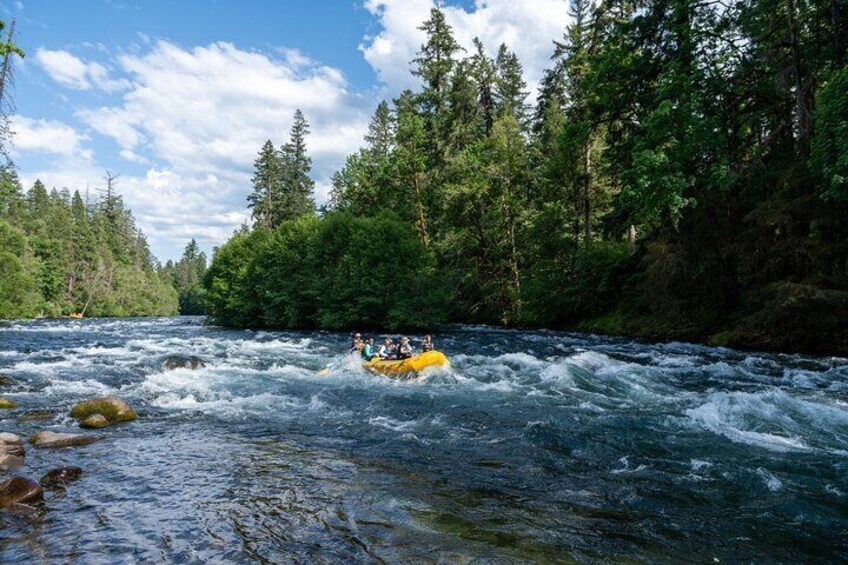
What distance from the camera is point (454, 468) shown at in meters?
7.64

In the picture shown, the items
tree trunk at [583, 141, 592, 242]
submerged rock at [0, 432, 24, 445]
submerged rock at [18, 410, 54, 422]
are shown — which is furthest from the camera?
tree trunk at [583, 141, 592, 242]

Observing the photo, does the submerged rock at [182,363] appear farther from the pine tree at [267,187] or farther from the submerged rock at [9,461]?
the pine tree at [267,187]

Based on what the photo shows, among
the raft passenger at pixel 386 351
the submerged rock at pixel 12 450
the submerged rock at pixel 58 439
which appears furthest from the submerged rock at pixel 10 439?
the raft passenger at pixel 386 351

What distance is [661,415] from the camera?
34.7 feet

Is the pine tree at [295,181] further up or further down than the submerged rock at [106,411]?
further up

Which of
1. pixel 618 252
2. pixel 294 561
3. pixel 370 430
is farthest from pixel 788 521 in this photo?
pixel 618 252

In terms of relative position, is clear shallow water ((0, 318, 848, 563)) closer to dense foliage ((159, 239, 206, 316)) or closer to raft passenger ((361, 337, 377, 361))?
raft passenger ((361, 337, 377, 361))

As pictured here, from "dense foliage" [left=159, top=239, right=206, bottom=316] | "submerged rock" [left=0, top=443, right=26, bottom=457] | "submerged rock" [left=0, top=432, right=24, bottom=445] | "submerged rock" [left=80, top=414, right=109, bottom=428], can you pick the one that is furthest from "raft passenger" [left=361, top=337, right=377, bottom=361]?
"dense foliage" [left=159, top=239, right=206, bottom=316]

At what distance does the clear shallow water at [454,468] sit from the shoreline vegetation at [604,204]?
678 cm

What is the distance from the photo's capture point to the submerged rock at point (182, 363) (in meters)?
16.9

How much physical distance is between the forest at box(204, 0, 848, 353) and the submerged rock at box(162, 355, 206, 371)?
1736 centimetres

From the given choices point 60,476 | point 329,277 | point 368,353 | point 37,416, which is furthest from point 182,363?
point 329,277

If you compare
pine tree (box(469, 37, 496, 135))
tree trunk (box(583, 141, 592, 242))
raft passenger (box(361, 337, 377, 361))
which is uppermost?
pine tree (box(469, 37, 496, 135))

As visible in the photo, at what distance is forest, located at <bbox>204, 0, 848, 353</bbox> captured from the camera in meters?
19.6
